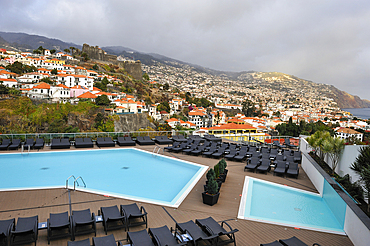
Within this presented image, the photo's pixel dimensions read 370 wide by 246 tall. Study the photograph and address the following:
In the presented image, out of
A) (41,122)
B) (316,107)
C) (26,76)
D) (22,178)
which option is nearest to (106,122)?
(41,122)

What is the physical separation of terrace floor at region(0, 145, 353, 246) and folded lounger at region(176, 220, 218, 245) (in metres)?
0.51

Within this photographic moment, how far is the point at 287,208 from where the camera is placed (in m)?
5.45

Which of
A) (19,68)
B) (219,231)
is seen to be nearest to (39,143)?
(219,231)

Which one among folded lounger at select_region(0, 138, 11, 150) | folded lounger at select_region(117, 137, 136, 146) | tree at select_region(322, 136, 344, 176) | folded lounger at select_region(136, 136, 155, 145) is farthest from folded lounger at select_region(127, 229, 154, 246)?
folded lounger at select_region(0, 138, 11, 150)

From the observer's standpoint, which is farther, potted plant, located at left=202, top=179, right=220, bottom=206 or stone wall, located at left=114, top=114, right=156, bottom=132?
stone wall, located at left=114, top=114, right=156, bottom=132

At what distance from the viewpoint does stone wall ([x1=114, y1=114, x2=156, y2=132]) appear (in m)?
45.6

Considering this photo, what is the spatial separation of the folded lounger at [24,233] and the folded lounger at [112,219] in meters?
1.04

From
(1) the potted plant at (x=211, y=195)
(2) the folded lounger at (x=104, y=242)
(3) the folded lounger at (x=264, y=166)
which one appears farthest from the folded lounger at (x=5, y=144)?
(3) the folded lounger at (x=264, y=166)

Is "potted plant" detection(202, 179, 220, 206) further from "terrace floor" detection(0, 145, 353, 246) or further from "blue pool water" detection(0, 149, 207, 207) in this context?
"blue pool water" detection(0, 149, 207, 207)

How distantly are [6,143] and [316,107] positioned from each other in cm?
18155

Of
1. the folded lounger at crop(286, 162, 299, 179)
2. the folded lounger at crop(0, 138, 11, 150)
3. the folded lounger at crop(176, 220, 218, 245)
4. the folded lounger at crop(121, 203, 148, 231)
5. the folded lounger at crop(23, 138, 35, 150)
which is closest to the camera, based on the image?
the folded lounger at crop(176, 220, 218, 245)

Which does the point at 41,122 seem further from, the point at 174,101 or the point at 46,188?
the point at 174,101

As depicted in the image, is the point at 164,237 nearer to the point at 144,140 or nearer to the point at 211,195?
the point at 211,195

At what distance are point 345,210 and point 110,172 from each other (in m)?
7.11
